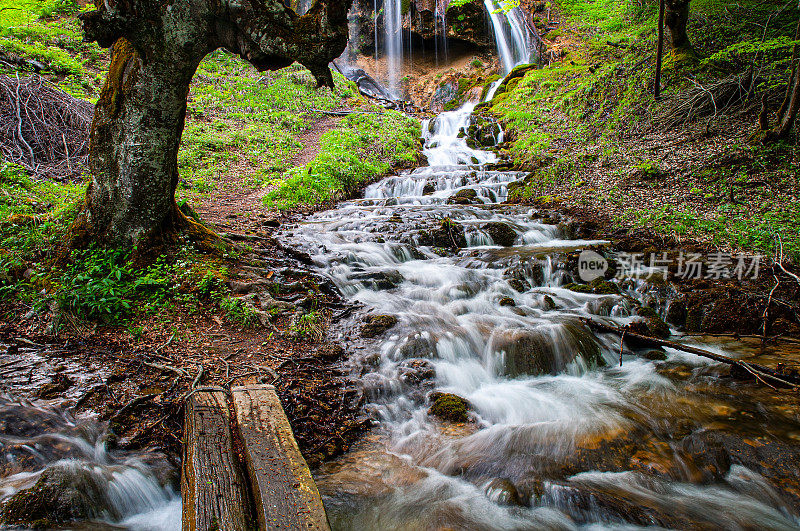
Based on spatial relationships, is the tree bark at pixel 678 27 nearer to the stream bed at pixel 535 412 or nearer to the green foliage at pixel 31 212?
the stream bed at pixel 535 412

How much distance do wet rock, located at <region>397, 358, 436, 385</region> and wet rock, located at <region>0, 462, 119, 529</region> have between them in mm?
2557

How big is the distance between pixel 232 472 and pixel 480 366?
3.17 metres

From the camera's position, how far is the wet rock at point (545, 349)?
4723mm

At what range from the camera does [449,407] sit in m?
3.90

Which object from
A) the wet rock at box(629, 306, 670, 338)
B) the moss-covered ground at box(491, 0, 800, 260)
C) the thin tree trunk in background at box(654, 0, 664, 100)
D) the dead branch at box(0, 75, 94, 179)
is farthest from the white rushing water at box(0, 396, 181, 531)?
the thin tree trunk in background at box(654, 0, 664, 100)

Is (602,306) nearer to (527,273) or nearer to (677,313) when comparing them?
(677,313)

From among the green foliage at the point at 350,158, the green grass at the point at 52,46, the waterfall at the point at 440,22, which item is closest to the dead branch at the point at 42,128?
the green grass at the point at 52,46

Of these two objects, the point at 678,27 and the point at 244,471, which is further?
the point at 678,27

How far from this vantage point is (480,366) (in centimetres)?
474

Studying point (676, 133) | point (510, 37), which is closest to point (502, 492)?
point (676, 133)

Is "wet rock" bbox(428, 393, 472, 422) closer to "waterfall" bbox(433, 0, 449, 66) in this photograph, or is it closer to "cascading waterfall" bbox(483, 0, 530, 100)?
"cascading waterfall" bbox(483, 0, 530, 100)

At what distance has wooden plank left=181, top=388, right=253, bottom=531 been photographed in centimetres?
186

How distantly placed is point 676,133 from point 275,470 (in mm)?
11582

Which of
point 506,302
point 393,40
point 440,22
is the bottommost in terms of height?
point 506,302
